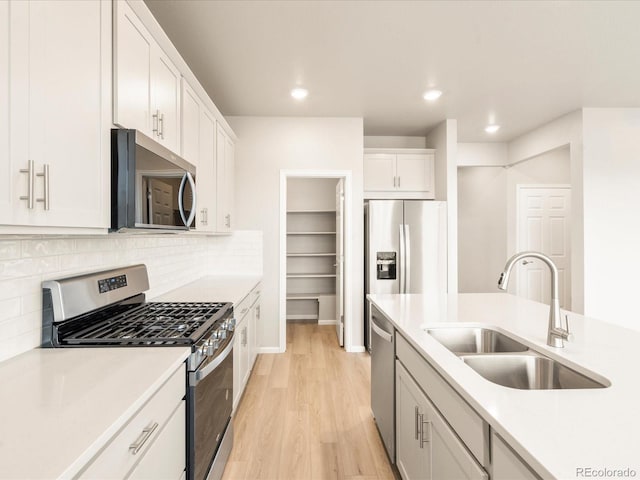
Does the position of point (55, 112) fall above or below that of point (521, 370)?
above

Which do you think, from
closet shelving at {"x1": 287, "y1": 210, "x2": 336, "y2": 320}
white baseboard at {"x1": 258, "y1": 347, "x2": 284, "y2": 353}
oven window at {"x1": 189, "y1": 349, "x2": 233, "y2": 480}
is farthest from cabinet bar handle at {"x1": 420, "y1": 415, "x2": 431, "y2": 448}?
closet shelving at {"x1": 287, "y1": 210, "x2": 336, "y2": 320}

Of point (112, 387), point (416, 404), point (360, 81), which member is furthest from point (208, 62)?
point (416, 404)

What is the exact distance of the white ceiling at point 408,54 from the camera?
2.15 metres

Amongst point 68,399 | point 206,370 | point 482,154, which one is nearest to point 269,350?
point 206,370

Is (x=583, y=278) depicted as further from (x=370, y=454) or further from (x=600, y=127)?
(x=370, y=454)

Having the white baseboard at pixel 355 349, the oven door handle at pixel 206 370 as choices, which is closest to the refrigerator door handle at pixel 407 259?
the white baseboard at pixel 355 349

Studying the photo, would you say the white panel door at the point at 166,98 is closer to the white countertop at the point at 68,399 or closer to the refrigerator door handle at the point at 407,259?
the white countertop at the point at 68,399

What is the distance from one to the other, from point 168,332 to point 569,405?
56.5 inches

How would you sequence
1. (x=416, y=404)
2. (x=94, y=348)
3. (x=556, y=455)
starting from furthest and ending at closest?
(x=416, y=404)
(x=94, y=348)
(x=556, y=455)

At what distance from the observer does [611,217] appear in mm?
3873

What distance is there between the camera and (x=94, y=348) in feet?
4.56

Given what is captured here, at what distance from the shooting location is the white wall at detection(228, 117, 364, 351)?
4.01 m

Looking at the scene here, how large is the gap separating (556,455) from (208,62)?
3.11 meters

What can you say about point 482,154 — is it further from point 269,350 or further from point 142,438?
point 142,438
